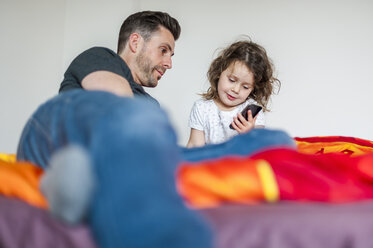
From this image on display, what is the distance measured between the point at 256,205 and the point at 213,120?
1613 mm

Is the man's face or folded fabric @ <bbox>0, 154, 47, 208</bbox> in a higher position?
the man's face

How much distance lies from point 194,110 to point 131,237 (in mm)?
1845

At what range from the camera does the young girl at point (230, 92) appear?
216 cm

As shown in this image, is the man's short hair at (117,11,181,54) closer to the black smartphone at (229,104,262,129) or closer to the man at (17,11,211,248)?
the black smartphone at (229,104,262,129)

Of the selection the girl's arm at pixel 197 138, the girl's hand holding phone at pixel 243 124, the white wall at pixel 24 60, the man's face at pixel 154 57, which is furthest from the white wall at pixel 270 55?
the girl's hand holding phone at pixel 243 124

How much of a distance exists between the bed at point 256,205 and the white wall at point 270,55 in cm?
194

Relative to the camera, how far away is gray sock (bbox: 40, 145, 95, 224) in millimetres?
504

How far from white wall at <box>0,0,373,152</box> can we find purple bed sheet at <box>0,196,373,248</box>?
6.66 ft

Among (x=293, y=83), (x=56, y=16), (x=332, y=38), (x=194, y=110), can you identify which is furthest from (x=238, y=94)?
(x=56, y=16)

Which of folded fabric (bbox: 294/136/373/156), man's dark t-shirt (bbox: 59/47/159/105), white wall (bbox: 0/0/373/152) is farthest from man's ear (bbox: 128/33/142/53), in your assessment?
folded fabric (bbox: 294/136/373/156)

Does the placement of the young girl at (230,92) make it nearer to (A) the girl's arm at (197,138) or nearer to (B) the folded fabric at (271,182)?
(A) the girl's arm at (197,138)

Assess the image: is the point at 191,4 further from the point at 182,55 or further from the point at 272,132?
the point at 272,132

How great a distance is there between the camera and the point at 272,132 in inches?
35.1

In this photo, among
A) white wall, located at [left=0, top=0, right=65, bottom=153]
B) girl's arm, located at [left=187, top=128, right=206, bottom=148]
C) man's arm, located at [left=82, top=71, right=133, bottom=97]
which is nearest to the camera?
man's arm, located at [left=82, top=71, right=133, bottom=97]
